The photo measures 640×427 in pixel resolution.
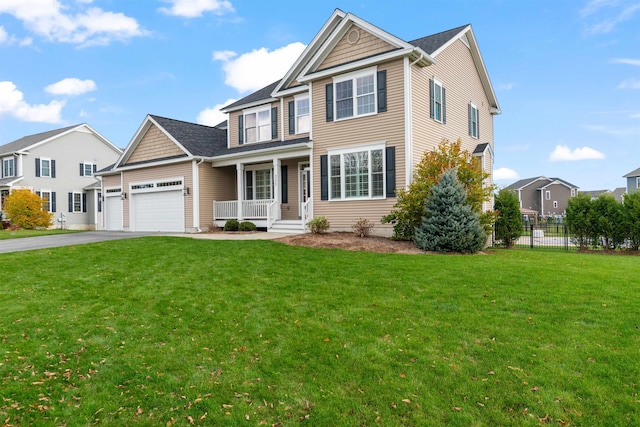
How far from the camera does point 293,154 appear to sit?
16.3 metres

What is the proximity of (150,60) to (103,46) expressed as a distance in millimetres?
2290

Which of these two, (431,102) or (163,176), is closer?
(431,102)

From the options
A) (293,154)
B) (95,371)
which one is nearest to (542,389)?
(95,371)

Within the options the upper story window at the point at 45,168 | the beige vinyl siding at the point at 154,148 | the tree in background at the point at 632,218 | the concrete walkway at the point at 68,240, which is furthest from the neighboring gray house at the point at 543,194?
the upper story window at the point at 45,168

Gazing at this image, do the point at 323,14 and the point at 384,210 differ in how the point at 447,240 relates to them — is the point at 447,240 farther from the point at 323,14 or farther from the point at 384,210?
the point at 323,14

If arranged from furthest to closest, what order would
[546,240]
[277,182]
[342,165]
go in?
[546,240]
[277,182]
[342,165]

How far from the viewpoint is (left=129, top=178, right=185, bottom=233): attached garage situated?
1919 cm

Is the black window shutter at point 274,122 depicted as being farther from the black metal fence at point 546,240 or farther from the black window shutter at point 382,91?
the black metal fence at point 546,240

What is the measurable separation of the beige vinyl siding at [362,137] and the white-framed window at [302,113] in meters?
1.48

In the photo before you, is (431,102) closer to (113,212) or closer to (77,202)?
(113,212)

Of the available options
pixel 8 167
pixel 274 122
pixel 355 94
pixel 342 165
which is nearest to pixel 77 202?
pixel 8 167

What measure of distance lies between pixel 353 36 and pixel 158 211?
42.5ft

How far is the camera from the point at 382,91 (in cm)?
1389

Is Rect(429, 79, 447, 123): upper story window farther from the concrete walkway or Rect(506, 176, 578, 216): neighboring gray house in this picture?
Rect(506, 176, 578, 216): neighboring gray house
